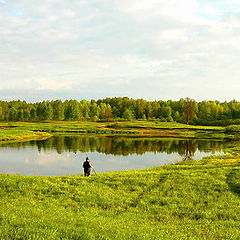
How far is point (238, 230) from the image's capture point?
10.8 metres

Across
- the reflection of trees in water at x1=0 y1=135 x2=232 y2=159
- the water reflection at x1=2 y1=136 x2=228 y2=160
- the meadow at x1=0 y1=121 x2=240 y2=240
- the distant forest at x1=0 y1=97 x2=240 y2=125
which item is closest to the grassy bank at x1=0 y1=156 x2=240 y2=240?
the meadow at x1=0 y1=121 x2=240 y2=240

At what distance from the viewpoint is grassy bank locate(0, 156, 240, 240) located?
9.52 m

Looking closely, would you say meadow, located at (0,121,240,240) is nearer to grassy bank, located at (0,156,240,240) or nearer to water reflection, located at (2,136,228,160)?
grassy bank, located at (0,156,240,240)

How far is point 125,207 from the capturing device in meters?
14.4

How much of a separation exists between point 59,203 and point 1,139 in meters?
55.0

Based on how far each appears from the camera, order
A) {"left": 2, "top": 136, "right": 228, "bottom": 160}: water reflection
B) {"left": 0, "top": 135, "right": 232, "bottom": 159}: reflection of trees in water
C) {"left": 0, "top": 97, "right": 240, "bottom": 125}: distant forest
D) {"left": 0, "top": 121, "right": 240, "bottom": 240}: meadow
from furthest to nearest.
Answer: {"left": 0, "top": 97, "right": 240, "bottom": 125}: distant forest → {"left": 0, "top": 135, "right": 232, "bottom": 159}: reflection of trees in water → {"left": 2, "top": 136, "right": 228, "bottom": 160}: water reflection → {"left": 0, "top": 121, "right": 240, "bottom": 240}: meadow

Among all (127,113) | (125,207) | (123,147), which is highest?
(127,113)

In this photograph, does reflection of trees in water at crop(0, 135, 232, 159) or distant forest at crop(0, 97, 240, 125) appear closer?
reflection of trees in water at crop(0, 135, 232, 159)

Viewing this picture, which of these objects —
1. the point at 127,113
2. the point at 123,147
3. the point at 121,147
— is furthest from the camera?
the point at 127,113

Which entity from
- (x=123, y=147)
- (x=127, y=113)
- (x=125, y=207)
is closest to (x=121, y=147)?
(x=123, y=147)

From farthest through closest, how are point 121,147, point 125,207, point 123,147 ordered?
point 123,147
point 121,147
point 125,207

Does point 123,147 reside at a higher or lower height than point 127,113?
lower

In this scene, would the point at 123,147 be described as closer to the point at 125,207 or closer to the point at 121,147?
the point at 121,147

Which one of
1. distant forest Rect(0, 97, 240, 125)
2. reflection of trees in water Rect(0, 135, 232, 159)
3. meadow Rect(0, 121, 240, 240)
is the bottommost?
reflection of trees in water Rect(0, 135, 232, 159)
